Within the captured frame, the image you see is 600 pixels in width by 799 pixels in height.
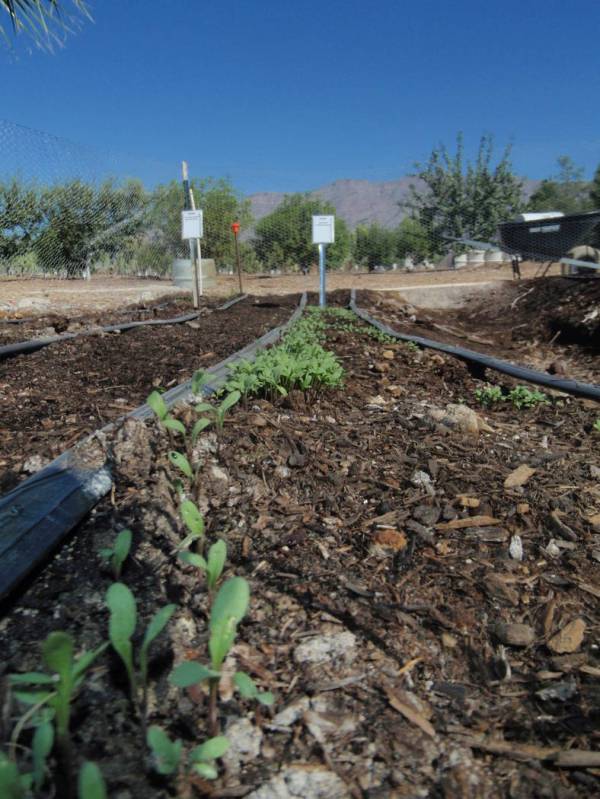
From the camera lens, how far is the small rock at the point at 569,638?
128 cm

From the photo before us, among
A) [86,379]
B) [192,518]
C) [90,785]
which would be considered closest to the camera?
[90,785]

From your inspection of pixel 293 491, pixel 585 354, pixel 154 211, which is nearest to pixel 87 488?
pixel 293 491

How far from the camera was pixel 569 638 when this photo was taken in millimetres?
1310

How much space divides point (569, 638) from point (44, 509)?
4.57 feet

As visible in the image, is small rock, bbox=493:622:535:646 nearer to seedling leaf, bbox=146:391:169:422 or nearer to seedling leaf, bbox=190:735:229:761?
seedling leaf, bbox=190:735:229:761

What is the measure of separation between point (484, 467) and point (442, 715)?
A: 1.14 m

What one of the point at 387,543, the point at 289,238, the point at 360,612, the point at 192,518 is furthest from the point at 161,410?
the point at 289,238

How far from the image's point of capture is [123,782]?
Result: 922 mm

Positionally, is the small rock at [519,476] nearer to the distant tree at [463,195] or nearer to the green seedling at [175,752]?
the green seedling at [175,752]

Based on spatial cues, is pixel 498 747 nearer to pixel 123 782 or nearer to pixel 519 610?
pixel 519 610

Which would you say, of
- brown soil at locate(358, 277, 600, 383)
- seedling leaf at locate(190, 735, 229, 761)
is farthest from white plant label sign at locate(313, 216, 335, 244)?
seedling leaf at locate(190, 735, 229, 761)

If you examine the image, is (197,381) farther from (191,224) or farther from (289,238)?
(289,238)

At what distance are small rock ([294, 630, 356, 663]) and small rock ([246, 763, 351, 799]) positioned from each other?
257mm

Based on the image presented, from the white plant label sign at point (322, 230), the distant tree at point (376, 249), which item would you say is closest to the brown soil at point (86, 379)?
the white plant label sign at point (322, 230)
